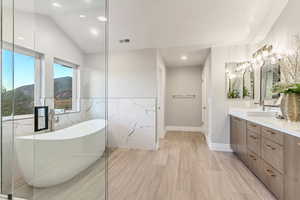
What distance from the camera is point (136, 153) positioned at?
10.2ft

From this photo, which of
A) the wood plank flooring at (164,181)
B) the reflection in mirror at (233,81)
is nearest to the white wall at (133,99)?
the wood plank flooring at (164,181)

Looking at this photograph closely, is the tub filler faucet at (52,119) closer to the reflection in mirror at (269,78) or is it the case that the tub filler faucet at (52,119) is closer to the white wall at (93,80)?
the white wall at (93,80)

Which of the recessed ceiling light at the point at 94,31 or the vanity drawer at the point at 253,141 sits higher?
the recessed ceiling light at the point at 94,31

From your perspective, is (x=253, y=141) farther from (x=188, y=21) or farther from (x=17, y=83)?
(x=17, y=83)

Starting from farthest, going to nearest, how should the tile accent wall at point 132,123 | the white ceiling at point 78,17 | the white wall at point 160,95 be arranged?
the white wall at point 160,95 → the tile accent wall at point 132,123 → the white ceiling at point 78,17

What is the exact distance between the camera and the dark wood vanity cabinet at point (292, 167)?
4.12 ft

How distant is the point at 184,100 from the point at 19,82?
459cm

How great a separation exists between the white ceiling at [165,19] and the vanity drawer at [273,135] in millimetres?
1799

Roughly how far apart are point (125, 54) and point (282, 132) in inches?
128

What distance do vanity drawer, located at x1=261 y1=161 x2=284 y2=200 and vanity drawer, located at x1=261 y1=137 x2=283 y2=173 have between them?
0.07m

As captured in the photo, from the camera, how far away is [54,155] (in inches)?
73.7

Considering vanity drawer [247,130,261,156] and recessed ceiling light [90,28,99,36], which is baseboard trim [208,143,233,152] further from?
recessed ceiling light [90,28,99,36]

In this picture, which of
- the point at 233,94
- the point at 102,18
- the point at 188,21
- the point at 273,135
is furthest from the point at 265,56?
the point at 102,18

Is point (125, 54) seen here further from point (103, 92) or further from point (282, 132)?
point (282, 132)
